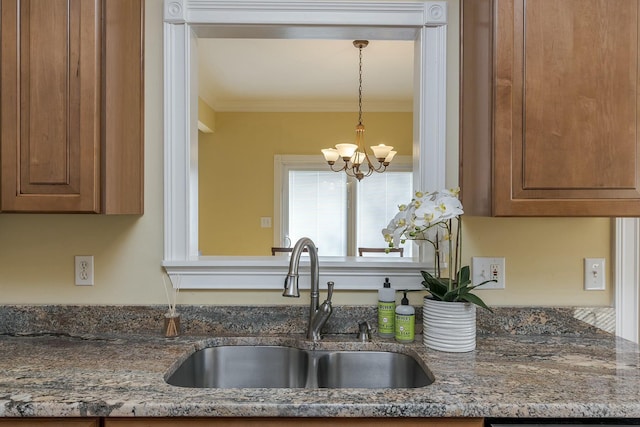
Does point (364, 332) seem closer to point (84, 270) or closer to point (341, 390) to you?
point (341, 390)

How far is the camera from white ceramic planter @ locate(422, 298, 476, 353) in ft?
4.63

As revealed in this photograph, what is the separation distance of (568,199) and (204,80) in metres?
3.81

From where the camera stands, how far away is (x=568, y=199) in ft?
4.40

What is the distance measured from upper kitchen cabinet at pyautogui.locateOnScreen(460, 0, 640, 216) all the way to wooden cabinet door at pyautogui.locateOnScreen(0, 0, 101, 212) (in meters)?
1.18

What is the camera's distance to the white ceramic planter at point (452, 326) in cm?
141

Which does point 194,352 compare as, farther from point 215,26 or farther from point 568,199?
point 568,199

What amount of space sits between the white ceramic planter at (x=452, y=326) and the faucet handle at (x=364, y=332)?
8.0 inches

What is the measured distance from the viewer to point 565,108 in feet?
4.41

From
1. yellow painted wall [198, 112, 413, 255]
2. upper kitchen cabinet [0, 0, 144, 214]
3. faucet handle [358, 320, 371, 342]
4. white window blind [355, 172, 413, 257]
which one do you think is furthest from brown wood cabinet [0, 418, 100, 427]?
white window blind [355, 172, 413, 257]

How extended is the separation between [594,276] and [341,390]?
1.10m

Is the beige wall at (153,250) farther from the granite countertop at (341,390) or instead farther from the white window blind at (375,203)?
the white window blind at (375,203)

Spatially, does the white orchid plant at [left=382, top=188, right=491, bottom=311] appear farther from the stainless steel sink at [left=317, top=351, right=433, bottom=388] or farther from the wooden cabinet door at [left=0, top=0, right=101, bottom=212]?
the wooden cabinet door at [left=0, top=0, right=101, bottom=212]

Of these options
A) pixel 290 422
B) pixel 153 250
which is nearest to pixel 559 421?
pixel 290 422

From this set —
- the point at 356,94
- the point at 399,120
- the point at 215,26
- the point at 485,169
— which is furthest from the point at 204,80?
the point at 485,169
